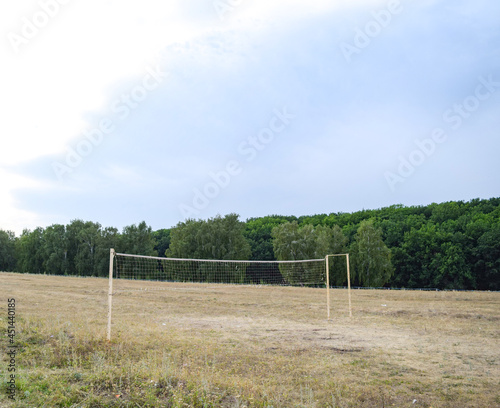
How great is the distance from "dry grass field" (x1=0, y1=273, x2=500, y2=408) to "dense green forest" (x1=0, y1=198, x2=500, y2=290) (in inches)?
1630

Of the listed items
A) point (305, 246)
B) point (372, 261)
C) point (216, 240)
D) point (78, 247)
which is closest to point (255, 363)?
point (305, 246)

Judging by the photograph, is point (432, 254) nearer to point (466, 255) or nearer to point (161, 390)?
point (466, 255)

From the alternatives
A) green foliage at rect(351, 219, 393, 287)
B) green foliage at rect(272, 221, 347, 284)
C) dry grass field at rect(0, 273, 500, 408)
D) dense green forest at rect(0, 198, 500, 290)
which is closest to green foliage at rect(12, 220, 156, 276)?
dense green forest at rect(0, 198, 500, 290)

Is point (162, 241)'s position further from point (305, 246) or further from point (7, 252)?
point (305, 246)

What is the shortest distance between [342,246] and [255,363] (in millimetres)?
53146

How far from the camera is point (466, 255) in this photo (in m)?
57.6

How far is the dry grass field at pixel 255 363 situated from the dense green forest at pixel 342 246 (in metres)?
41.4

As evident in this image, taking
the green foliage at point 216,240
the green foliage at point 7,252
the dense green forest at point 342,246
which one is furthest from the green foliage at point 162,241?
the green foliage at point 216,240

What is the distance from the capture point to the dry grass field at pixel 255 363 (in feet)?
21.8

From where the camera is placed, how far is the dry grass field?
6656 millimetres

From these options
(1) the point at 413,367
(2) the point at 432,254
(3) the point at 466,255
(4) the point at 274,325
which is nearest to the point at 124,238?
(2) the point at 432,254

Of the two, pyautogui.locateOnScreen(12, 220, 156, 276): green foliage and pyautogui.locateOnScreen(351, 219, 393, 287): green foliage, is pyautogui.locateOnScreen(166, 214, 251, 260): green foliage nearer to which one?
pyautogui.locateOnScreen(12, 220, 156, 276): green foliage

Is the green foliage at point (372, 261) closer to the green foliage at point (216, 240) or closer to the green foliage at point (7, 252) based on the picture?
the green foliage at point (216, 240)

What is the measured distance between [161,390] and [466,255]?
6011cm
